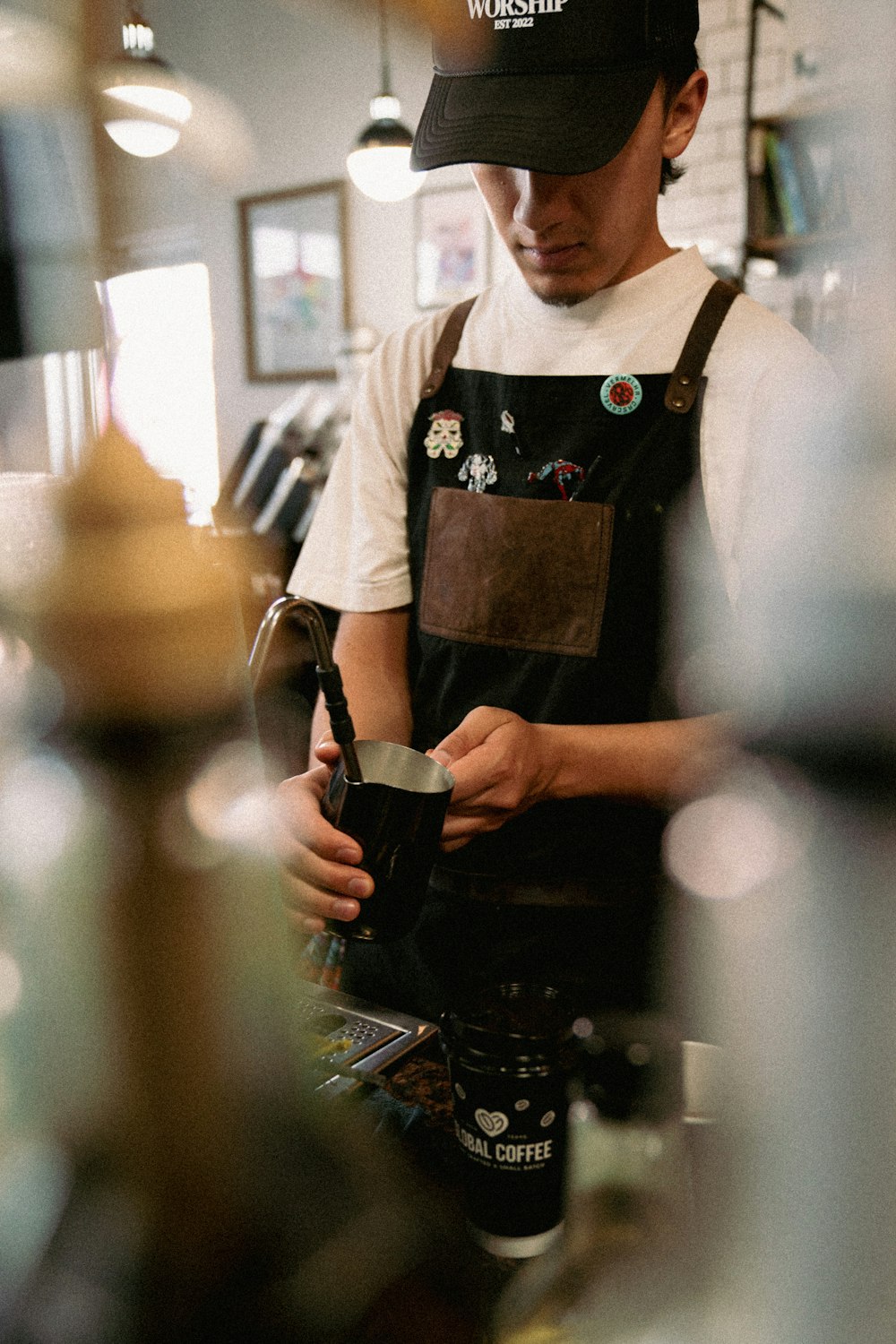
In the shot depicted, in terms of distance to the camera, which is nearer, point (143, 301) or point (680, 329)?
point (143, 301)

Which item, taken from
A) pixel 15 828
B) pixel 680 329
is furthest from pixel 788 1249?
pixel 680 329

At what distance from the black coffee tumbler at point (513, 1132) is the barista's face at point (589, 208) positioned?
2.56 feet

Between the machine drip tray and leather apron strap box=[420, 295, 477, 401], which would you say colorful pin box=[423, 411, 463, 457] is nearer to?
leather apron strap box=[420, 295, 477, 401]

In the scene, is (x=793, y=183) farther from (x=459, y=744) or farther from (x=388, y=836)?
(x=388, y=836)

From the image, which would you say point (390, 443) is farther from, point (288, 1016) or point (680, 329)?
point (288, 1016)

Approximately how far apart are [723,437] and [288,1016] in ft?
2.61

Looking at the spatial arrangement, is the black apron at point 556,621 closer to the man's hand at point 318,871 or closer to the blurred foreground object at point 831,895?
the blurred foreground object at point 831,895

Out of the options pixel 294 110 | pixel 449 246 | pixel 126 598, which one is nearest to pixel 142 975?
pixel 126 598

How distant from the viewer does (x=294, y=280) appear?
5.11 meters

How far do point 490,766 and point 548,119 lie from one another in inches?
23.7

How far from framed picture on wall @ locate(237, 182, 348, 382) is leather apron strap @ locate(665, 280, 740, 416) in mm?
4090

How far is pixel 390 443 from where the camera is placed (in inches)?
50.6

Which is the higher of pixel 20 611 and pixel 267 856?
pixel 20 611

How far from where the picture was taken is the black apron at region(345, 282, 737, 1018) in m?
1.11
